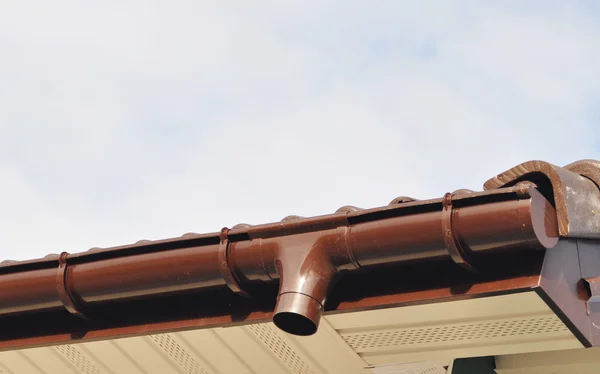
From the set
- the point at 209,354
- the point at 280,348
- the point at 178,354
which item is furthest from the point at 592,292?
the point at 178,354

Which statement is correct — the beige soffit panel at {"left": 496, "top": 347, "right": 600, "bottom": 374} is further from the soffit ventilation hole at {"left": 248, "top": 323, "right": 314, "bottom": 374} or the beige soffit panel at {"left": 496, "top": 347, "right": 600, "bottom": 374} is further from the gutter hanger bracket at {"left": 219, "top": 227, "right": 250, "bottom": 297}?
the gutter hanger bracket at {"left": 219, "top": 227, "right": 250, "bottom": 297}

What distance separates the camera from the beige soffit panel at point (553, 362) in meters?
4.96

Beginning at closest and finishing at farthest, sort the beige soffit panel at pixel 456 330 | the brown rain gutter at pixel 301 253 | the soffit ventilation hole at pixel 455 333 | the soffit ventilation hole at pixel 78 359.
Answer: the brown rain gutter at pixel 301 253, the beige soffit panel at pixel 456 330, the soffit ventilation hole at pixel 455 333, the soffit ventilation hole at pixel 78 359

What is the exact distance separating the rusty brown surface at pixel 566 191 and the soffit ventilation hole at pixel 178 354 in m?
1.98

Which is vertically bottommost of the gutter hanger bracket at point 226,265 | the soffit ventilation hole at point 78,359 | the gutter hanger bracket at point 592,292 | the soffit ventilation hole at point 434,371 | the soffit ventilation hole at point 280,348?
the gutter hanger bracket at point 592,292

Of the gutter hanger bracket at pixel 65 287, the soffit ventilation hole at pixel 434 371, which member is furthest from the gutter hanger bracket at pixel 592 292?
the gutter hanger bracket at pixel 65 287

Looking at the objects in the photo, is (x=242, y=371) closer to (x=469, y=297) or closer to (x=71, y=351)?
(x=71, y=351)

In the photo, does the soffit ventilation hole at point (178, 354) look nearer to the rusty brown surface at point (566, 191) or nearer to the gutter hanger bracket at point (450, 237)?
the gutter hanger bracket at point (450, 237)

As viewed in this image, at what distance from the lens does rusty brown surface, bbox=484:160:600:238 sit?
3.91 m

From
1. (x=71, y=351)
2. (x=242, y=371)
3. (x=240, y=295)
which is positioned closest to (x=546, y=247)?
(x=240, y=295)

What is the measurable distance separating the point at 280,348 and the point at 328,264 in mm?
1013

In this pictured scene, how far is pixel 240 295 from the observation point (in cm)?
446

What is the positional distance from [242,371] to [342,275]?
4.49 ft

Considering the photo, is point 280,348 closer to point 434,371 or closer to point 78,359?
point 434,371
